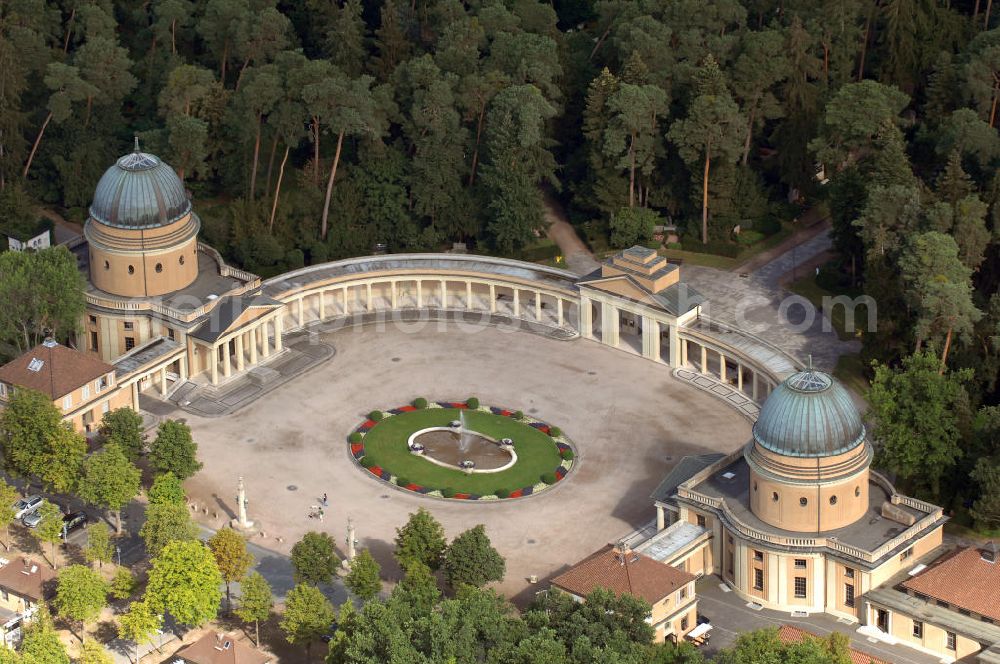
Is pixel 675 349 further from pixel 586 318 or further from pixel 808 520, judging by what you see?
pixel 808 520

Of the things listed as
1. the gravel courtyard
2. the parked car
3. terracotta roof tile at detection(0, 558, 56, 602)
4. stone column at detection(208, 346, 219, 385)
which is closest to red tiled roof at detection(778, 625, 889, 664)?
the gravel courtyard

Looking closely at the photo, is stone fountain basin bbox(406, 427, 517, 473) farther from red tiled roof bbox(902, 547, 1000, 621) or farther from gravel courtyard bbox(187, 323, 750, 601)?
red tiled roof bbox(902, 547, 1000, 621)

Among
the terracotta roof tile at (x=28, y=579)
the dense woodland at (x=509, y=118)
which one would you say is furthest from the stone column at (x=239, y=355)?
the terracotta roof tile at (x=28, y=579)

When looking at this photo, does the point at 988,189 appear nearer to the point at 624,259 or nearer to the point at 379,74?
the point at 624,259

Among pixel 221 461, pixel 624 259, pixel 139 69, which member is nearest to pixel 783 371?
pixel 624 259

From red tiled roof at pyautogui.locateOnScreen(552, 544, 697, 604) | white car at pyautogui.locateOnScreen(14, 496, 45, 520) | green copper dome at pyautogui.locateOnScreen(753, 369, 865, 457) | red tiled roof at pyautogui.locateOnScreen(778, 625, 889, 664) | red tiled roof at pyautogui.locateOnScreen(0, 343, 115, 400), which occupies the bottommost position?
red tiled roof at pyautogui.locateOnScreen(778, 625, 889, 664)

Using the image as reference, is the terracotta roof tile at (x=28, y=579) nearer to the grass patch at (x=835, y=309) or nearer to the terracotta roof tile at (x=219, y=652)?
the terracotta roof tile at (x=219, y=652)
